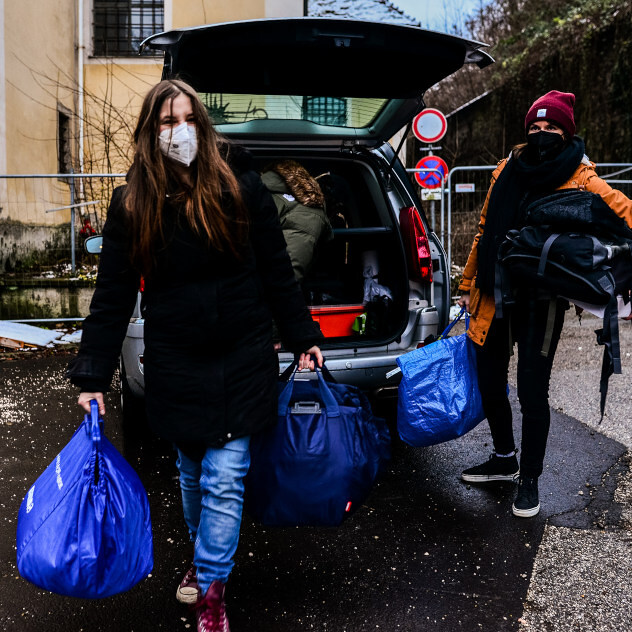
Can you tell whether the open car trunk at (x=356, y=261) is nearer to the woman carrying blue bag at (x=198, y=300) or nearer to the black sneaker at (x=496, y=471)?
the black sneaker at (x=496, y=471)

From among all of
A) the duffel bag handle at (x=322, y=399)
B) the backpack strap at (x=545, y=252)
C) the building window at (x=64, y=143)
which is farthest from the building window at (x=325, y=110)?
the building window at (x=64, y=143)

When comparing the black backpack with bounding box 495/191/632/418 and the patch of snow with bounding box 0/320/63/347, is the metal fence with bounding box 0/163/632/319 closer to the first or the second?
the patch of snow with bounding box 0/320/63/347

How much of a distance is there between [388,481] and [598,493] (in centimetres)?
103

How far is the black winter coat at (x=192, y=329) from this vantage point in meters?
2.20

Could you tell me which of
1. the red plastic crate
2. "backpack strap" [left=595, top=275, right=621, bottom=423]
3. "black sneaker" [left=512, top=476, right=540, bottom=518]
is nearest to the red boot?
"black sneaker" [left=512, top=476, right=540, bottom=518]

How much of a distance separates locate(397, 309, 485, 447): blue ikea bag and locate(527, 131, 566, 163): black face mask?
36.2 inches

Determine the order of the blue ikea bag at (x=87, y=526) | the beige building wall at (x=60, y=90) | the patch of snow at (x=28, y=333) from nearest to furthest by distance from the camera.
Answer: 1. the blue ikea bag at (x=87, y=526)
2. the patch of snow at (x=28, y=333)
3. the beige building wall at (x=60, y=90)

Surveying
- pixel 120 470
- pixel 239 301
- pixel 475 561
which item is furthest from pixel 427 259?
pixel 120 470

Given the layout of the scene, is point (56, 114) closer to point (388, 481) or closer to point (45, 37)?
point (45, 37)

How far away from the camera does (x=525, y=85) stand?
16.8m

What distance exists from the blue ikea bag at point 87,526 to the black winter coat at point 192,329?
21cm

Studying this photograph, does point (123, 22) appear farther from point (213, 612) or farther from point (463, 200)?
point (213, 612)

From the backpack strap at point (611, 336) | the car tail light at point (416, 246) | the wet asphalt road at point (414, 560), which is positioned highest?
the car tail light at point (416, 246)

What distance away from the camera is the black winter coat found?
86.4 inches
